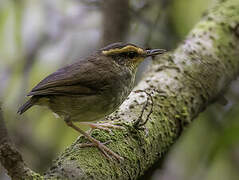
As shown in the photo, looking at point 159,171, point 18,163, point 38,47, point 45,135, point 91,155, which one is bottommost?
point 45,135

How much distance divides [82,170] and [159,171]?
2.21m

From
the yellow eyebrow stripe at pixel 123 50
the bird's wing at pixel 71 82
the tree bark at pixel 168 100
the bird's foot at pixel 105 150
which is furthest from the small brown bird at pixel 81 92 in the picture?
the bird's foot at pixel 105 150

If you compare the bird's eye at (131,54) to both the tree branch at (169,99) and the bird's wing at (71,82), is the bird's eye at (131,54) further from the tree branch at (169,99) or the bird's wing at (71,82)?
the bird's wing at (71,82)

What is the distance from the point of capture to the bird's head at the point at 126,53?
4004 millimetres

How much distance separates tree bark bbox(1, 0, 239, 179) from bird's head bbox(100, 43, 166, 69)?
0.31 meters

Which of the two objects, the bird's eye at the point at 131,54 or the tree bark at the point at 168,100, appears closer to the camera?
the tree bark at the point at 168,100

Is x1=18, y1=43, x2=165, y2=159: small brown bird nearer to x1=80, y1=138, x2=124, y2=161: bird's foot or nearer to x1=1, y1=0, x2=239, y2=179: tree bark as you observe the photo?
x1=1, y1=0, x2=239, y2=179: tree bark

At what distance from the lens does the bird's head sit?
400cm

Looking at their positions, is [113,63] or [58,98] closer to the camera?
[58,98]

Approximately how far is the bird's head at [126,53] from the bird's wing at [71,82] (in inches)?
15.6

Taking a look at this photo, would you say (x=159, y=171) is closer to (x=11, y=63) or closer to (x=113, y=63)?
(x=113, y=63)

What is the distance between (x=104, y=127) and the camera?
11.3 feet

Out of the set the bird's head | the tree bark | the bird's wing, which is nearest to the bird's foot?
the tree bark

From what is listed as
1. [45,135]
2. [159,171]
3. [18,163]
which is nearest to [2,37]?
[45,135]
